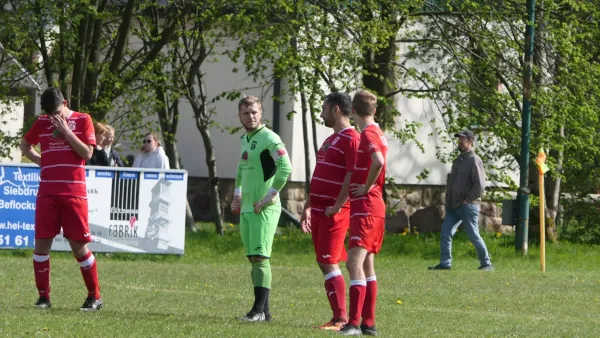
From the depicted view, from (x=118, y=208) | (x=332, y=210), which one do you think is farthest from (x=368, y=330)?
(x=118, y=208)

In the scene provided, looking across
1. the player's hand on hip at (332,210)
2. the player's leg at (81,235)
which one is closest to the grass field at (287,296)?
the player's leg at (81,235)

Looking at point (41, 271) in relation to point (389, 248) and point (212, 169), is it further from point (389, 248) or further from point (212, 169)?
point (212, 169)

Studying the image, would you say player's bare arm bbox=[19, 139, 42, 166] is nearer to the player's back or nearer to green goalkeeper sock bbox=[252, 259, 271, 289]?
the player's back

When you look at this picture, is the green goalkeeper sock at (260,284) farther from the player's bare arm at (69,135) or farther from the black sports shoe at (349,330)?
the player's bare arm at (69,135)

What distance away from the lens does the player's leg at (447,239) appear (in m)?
18.6

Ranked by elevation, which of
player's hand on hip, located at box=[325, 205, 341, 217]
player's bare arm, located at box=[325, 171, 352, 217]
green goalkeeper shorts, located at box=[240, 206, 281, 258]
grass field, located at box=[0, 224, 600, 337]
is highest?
player's bare arm, located at box=[325, 171, 352, 217]

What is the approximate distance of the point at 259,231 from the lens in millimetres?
10062

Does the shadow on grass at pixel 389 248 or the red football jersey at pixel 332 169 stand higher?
the red football jersey at pixel 332 169

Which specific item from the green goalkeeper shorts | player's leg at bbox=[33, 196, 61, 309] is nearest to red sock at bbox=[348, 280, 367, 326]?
the green goalkeeper shorts

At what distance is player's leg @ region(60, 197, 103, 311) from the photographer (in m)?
10.4

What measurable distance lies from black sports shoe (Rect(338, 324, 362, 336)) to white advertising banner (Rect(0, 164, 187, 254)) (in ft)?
32.5

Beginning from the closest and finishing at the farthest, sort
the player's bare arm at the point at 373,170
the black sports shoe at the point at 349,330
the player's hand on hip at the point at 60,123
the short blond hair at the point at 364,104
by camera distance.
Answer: the player's bare arm at the point at 373,170
the black sports shoe at the point at 349,330
the short blond hair at the point at 364,104
the player's hand on hip at the point at 60,123

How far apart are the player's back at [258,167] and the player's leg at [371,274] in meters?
0.98

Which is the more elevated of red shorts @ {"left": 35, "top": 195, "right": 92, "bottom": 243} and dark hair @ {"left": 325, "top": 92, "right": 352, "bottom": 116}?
dark hair @ {"left": 325, "top": 92, "right": 352, "bottom": 116}
